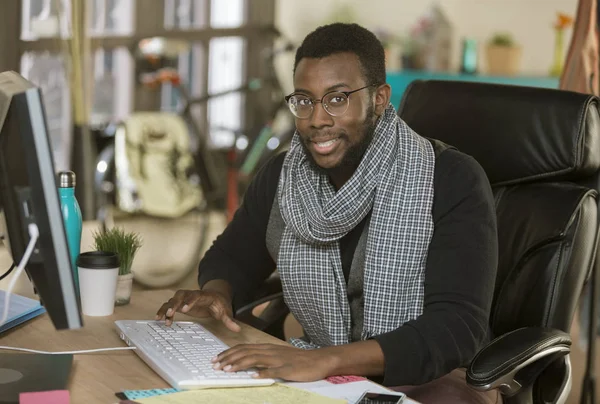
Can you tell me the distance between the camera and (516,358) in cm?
155

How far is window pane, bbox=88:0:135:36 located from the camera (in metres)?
4.87

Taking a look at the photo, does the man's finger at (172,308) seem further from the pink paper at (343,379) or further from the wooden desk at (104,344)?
the pink paper at (343,379)

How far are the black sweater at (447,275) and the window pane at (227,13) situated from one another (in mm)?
3715

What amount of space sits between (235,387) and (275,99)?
4506mm

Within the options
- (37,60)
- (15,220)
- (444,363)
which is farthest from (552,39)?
(15,220)

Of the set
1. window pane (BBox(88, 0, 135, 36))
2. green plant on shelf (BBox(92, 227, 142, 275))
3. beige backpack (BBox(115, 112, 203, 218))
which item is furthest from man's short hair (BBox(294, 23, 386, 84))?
window pane (BBox(88, 0, 135, 36))

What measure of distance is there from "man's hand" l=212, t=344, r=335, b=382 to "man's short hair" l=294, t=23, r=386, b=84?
0.61 metres

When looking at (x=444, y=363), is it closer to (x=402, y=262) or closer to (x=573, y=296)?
(x=402, y=262)

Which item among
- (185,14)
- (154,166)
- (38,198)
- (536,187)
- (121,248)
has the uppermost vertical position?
(185,14)

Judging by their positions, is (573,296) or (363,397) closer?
(363,397)

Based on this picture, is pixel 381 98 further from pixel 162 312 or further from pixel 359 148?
pixel 162 312

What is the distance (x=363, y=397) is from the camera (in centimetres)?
124

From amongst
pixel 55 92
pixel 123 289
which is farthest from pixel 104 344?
pixel 55 92

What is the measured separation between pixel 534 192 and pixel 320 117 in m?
0.56
